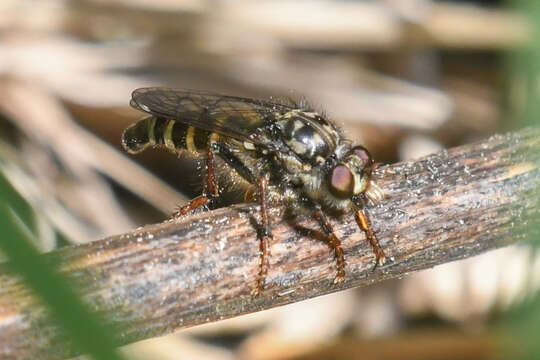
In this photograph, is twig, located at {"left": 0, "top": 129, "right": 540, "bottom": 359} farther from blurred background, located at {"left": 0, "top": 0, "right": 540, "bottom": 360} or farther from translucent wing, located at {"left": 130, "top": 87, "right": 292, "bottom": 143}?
blurred background, located at {"left": 0, "top": 0, "right": 540, "bottom": 360}

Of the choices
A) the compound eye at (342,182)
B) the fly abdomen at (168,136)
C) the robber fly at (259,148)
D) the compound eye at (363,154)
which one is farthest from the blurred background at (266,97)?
the compound eye at (342,182)

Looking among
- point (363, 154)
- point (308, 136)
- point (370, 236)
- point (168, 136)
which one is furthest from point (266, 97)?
point (370, 236)

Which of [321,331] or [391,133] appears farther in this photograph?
[391,133]

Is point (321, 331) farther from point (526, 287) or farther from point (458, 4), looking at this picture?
point (526, 287)

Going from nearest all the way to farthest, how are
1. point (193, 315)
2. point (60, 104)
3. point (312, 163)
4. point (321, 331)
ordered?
1. point (193, 315)
2. point (312, 163)
3. point (321, 331)
4. point (60, 104)

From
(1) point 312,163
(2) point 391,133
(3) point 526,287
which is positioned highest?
(2) point 391,133

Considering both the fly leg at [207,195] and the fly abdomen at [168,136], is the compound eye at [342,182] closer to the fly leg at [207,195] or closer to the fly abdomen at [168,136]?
the fly leg at [207,195]

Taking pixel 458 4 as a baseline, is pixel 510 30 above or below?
below

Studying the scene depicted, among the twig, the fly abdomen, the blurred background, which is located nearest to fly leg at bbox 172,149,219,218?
the fly abdomen

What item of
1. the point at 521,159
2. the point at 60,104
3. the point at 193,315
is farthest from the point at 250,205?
the point at 60,104
